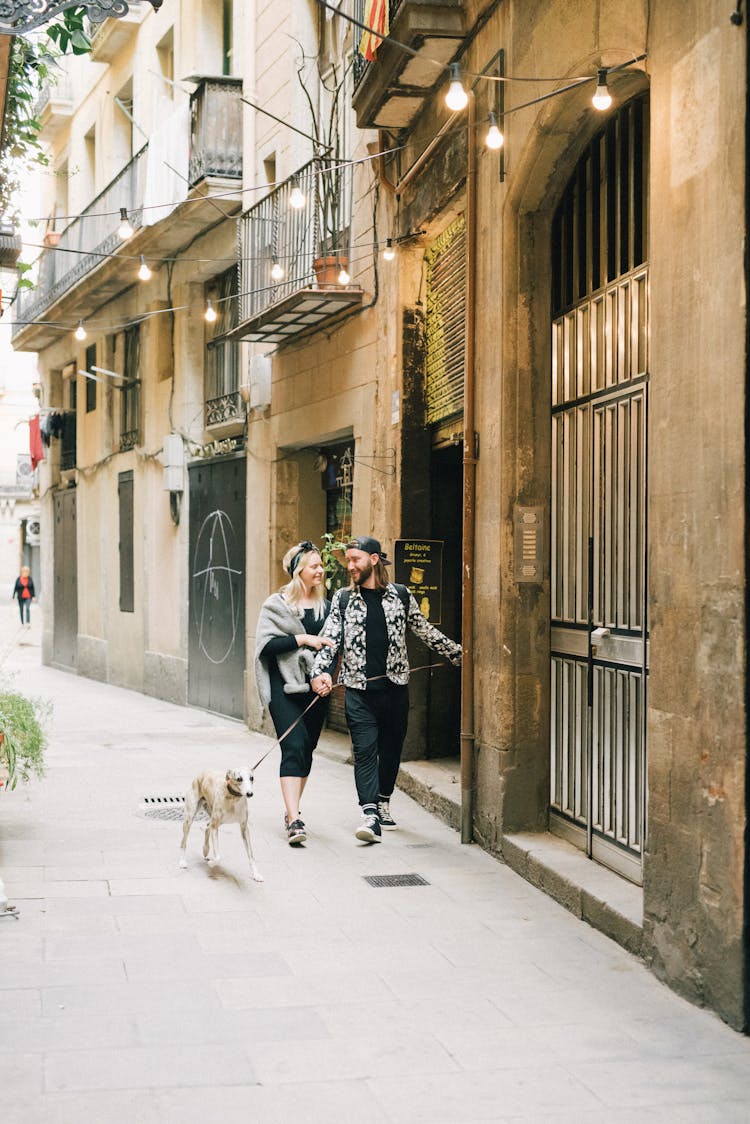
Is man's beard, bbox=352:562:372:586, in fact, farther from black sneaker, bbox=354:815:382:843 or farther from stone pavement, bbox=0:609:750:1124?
stone pavement, bbox=0:609:750:1124

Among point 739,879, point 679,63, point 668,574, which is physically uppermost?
point 679,63

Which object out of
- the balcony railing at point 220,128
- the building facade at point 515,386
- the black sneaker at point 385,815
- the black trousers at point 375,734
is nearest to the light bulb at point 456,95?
the building facade at point 515,386

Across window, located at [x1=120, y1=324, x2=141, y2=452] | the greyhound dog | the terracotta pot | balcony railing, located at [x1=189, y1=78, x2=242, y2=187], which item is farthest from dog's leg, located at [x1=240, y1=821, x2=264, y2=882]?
window, located at [x1=120, y1=324, x2=141, y2=452]

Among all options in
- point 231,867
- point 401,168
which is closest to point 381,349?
point 401,168

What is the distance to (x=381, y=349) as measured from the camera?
11570mm

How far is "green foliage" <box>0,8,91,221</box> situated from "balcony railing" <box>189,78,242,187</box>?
7.81ft

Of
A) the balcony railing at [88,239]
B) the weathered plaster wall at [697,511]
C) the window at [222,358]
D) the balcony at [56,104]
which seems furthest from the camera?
the balcony at [56,104]

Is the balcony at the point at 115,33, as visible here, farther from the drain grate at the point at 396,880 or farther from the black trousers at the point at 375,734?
the drain grate at the point at 396,880

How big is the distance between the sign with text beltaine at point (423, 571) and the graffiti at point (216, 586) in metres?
5.81

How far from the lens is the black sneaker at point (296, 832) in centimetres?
840

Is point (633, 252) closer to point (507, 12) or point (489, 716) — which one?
point (507, 12)

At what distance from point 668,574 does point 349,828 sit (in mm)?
4196

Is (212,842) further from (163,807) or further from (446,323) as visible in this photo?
(446,323)

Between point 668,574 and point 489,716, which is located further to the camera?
point 489,716
